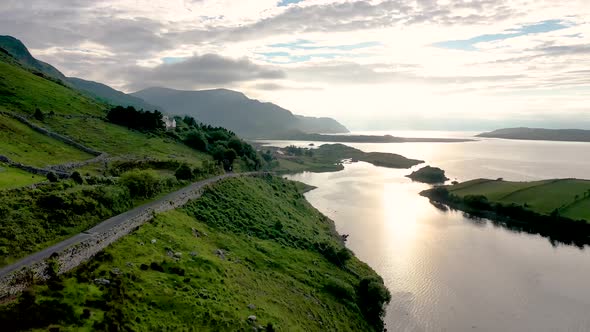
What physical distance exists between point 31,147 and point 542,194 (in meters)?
149

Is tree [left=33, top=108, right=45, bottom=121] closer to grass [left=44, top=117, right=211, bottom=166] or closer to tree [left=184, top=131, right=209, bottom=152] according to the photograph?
grass [left=44, top=117, right=211, bottom=166]

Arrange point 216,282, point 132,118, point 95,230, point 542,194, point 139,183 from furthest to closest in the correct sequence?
point 542,194
point 132,118
point 139,183
point 95,230
point 216,282

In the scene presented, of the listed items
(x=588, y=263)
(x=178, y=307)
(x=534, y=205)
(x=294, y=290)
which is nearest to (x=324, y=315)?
(x=294, y=290)

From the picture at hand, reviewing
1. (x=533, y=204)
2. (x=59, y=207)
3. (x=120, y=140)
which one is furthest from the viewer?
(x=533, y=204)

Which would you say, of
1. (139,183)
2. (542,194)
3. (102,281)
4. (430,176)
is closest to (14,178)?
(139,183)

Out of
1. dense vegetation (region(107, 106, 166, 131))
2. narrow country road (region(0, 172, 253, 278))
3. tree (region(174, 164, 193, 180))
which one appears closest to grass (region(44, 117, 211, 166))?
dense vegetation (region(107, 106, 166, 131))

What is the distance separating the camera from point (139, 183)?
4984 cm

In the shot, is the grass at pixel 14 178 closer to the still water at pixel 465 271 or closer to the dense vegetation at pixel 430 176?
the still water at pixel 465 271

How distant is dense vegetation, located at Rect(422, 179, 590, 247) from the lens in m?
99.0

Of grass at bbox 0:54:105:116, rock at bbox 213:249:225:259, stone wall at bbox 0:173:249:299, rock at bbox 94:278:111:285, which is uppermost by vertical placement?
grass at bbox 0:54:105:116

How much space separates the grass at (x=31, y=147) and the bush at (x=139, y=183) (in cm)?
2040

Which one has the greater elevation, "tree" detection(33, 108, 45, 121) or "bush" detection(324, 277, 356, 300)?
"tree" detection(33, 108, 45, 121)

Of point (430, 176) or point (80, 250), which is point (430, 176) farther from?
point (80, 250)

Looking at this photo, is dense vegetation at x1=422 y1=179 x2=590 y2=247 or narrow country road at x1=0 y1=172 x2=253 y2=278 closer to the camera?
narrow country road at x1=0 y1=172 x2=253 y2=278
